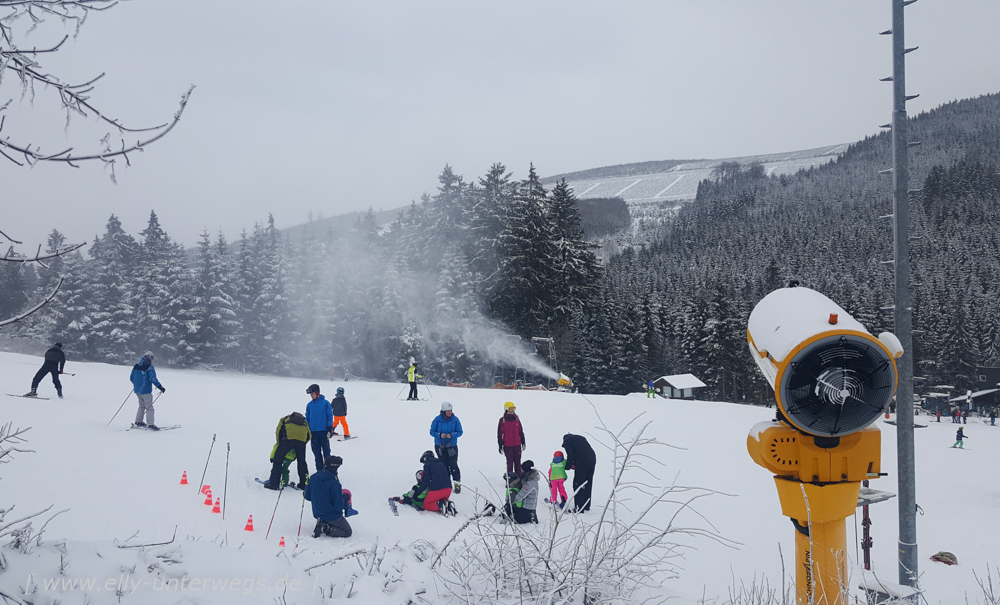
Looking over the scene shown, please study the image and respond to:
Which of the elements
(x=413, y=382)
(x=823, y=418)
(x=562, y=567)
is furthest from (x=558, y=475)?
(x=413, y=382)

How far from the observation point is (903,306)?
6465 millimetres

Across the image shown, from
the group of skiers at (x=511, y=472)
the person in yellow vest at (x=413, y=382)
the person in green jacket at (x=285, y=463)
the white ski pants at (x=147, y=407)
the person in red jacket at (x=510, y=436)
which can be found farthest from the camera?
the person in yellow vest at (x=413, y=382)

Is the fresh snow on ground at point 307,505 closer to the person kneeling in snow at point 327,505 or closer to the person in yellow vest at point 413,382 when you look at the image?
the person kneeling in snow at point 327,505

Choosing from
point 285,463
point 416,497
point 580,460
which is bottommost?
point 416,497

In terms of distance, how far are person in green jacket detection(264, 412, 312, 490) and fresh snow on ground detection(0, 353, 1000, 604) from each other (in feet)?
0.98

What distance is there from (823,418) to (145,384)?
1212cm

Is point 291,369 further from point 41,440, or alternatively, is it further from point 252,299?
point 41,440

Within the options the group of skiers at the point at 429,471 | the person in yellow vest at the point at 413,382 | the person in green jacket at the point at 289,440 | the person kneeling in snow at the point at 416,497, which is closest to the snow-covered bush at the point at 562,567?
the group of skiers at the point at 429,471

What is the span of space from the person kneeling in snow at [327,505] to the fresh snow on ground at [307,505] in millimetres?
148

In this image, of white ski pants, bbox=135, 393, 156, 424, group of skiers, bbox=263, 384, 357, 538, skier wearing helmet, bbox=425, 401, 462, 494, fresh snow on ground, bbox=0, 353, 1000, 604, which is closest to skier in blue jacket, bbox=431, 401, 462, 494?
skier wearing helmet, bbox=425, 401, 462, 494

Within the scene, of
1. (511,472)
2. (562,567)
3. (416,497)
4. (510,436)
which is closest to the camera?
(562,567)

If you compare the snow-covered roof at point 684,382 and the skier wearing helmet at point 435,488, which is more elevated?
the skier wearing helmet at point 435,488

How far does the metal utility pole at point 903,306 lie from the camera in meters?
6.06

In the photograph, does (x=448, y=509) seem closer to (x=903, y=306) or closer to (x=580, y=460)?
(x=580, y=460)
